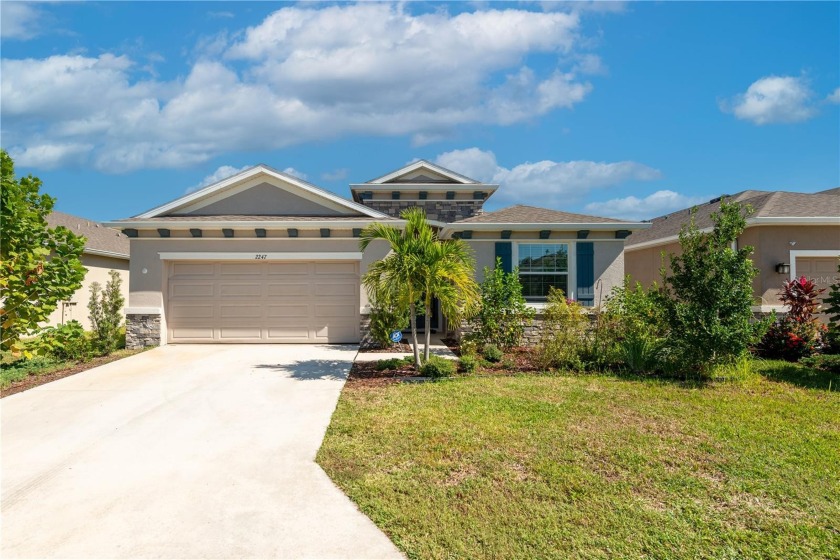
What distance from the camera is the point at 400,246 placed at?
9.09 meters

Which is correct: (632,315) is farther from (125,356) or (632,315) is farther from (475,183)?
(125,356)

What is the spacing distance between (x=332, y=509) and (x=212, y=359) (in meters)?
7.81

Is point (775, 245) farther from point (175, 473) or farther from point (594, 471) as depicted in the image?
point (175, 473)

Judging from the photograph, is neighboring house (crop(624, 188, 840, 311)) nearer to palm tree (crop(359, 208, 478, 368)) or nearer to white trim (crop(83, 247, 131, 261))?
palm tree (crop(359, 208, 478, 368))

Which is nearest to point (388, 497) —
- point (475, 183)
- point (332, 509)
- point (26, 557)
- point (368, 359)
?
point (332, 509)

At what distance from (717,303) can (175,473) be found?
8.55 m

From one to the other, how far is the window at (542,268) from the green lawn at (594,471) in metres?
5.89

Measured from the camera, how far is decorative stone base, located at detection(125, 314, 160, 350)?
12.8 meters

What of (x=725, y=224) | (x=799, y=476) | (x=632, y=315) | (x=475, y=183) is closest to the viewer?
(x=799, y=476)

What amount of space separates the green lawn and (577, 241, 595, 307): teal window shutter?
5.65 meters

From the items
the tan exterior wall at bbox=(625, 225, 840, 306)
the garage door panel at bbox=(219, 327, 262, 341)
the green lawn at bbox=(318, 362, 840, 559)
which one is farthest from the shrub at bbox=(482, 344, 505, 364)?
the tan exterior wall at bbox=(625, 225, 840, 306)

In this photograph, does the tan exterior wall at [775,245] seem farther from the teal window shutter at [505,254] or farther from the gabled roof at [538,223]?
the teal window shutter at [505,254]

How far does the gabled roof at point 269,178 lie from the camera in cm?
1315

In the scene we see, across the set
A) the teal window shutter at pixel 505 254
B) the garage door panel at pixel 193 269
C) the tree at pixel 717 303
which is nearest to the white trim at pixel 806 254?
the tree at pixel 717 303
